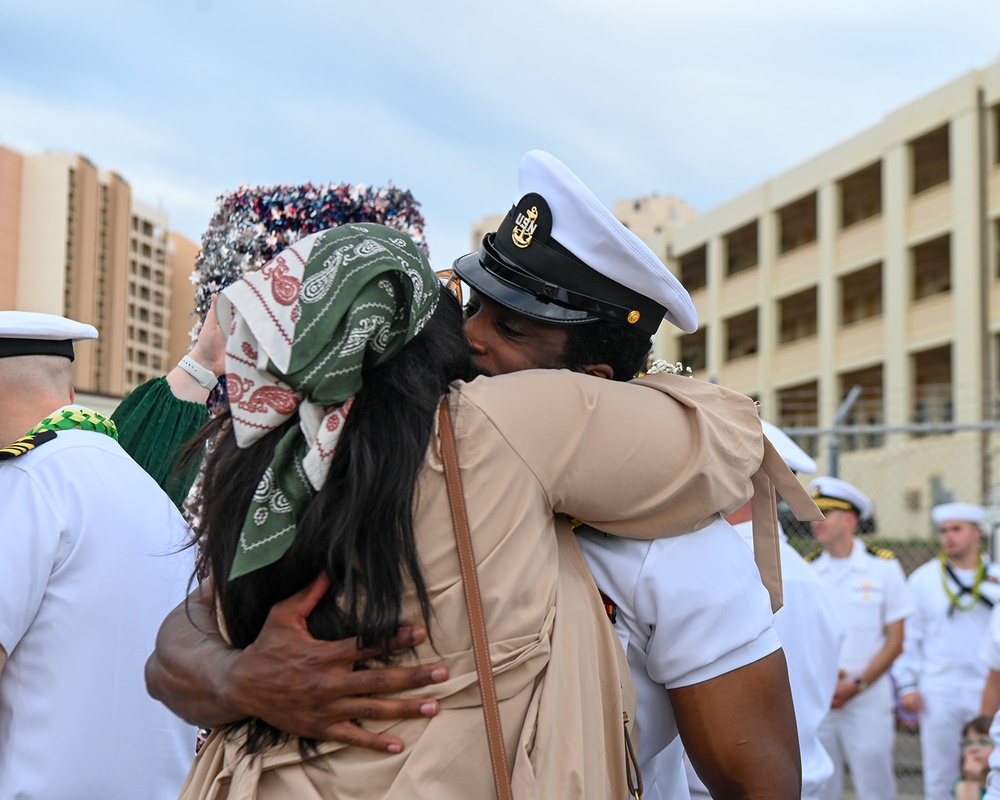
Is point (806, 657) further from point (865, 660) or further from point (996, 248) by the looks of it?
point (996, 248)

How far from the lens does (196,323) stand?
3410 mm

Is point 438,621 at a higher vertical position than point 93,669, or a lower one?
higher

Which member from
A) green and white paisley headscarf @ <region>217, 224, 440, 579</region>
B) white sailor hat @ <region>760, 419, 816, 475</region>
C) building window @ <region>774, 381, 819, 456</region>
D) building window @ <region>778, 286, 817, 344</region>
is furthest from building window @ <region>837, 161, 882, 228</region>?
green and white paisley headscarf @ <region>217, 224, 440, 579</region>

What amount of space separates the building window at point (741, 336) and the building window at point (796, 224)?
2.70 metres

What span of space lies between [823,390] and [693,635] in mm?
34159

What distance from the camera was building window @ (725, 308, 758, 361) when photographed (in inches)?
1553

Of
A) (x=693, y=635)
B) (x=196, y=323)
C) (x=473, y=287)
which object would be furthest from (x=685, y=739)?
(x=196, y=323)

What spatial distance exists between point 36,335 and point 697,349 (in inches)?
1559

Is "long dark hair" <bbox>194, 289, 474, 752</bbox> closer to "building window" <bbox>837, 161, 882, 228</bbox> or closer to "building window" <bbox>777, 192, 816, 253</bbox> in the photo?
"building window" <bbox>837, 161, 882, 228</bbox>

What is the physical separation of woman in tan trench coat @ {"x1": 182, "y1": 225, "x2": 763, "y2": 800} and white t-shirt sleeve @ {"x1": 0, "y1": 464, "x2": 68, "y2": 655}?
916mm

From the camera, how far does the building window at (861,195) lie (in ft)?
112

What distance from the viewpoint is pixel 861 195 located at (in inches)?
1401

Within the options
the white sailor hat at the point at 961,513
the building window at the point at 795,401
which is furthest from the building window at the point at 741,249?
the white sailor hat at the point at 961,513

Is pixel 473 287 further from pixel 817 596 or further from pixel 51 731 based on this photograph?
pixel 817 596
